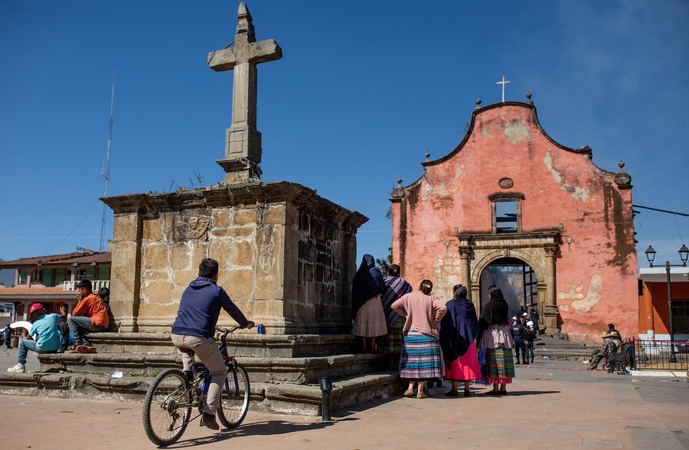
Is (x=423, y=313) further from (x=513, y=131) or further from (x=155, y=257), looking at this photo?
(x=513, y=131)

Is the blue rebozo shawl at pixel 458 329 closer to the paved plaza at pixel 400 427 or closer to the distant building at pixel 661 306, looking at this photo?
the paved plaza at pixel 400 427

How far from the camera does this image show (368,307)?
28.1ft

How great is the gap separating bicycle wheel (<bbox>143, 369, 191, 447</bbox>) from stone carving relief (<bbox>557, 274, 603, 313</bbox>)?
22.9 metres

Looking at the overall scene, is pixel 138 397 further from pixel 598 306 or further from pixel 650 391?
pixel 598 306

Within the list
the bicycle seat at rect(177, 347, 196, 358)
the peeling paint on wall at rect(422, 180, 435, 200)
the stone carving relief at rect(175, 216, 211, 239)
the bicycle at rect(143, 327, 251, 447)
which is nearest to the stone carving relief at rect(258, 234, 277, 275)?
the stone carving relief at rect(175, 216, 211, 239)

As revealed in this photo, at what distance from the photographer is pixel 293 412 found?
20.0 feet

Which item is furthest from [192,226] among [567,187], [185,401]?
[567,187]

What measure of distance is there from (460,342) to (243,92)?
4520mm

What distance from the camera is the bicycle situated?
16.1 feet

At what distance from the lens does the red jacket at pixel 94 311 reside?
7816 millimetres

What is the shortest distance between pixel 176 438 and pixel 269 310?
223cm

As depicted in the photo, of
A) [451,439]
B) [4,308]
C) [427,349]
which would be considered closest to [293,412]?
[451,439]

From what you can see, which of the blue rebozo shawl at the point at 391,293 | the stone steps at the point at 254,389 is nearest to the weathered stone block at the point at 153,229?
the stone steps at the point at 254,389

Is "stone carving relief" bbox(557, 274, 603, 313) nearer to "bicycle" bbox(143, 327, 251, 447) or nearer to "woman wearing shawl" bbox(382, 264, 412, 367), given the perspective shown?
"woman wearing shawl" bbox(382, 264, 412, 367)
